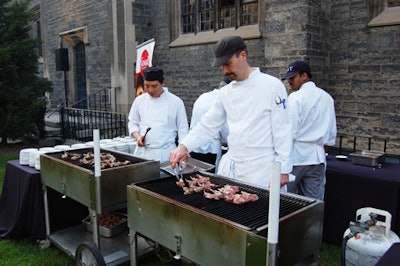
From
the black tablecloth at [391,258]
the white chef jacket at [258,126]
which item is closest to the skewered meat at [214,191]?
the white chef jacket at [258,126]

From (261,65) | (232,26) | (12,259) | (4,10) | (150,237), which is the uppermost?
(4,10)

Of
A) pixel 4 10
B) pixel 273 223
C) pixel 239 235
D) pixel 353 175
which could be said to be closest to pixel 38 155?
pixel 239 235

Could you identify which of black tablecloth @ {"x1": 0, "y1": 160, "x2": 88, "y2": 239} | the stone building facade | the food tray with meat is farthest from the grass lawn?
the stone building facade

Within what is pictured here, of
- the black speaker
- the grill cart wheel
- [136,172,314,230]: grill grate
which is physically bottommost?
the grill cart wheel

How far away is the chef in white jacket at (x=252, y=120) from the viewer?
245cm

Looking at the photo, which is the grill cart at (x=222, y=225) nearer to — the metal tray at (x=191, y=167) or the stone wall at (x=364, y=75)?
the metal tray at (x=191, y=167)

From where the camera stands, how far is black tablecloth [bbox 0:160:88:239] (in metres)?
3.74

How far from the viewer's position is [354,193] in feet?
12.1

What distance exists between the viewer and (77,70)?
49.0ft

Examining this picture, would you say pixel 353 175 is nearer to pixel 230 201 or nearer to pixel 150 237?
pixel 230 201

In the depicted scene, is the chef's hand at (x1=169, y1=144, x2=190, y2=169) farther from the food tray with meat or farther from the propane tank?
the food tray with meat

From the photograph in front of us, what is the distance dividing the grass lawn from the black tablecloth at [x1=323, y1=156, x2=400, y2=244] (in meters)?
0.29

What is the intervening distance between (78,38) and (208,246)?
45.2 ft

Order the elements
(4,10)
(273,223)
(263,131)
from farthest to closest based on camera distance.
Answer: (4,10) → (263,131) → (273,223)
